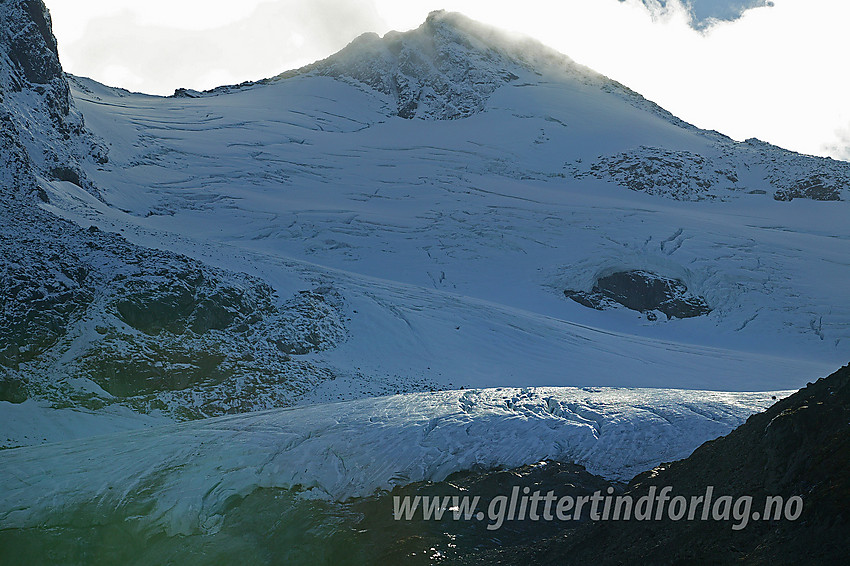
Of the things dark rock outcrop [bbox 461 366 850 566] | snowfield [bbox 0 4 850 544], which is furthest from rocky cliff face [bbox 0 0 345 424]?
dark rock outcrop [bbox 461 366 850 566]

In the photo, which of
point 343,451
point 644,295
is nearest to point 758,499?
point 343,451

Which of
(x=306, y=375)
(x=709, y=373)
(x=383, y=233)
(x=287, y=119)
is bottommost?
(x=306, y=375)

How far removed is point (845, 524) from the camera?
22.6ft

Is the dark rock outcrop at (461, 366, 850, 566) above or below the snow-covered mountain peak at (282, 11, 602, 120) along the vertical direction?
below

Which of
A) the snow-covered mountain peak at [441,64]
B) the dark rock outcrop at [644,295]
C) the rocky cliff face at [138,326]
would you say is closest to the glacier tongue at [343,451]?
the rocky cliff face at [138,326]

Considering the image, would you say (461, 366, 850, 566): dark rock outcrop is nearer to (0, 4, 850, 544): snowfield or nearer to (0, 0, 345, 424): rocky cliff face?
(0, 4, 850, 544): snowfield

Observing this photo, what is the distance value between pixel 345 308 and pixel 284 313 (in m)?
2.89

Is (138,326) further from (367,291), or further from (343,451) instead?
(343,451)

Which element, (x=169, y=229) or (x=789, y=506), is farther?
(x=169, y=229)

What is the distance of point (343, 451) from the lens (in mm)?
13758

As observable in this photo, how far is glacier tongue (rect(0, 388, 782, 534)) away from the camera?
1274 cm

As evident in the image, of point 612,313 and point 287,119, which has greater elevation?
point 287,119

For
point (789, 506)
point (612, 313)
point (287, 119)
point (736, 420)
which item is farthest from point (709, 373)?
point (287, 119)

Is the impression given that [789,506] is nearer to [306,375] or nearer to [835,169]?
[306,375]
